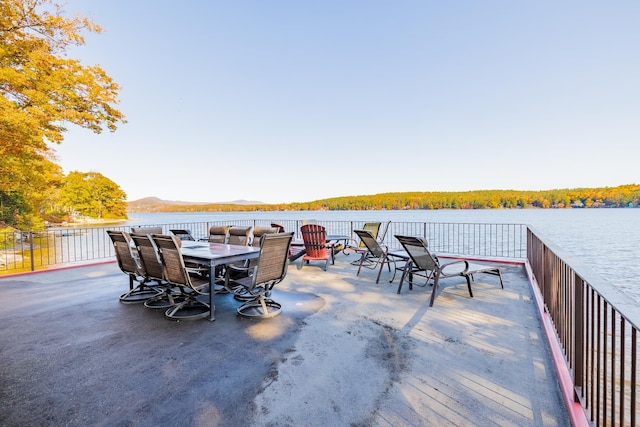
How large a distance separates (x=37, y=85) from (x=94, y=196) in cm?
5505

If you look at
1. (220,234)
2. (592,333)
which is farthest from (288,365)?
(220,234)

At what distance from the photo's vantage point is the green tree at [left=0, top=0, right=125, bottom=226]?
8305 mm

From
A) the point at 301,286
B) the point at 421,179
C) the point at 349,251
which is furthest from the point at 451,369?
the point at 421,179

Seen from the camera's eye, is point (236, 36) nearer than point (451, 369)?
No

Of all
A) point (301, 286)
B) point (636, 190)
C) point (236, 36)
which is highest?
point (236, 36)

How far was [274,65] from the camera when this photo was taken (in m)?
16.0

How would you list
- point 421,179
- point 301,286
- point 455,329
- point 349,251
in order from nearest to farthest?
point 455,329, point 301,286, point 349,251, point 421,179

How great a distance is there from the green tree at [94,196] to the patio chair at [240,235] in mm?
51362

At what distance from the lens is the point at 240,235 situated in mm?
5316

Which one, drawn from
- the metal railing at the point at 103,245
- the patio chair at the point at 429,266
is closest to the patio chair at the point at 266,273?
the patio chair at the point at 429,266

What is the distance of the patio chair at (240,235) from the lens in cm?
519

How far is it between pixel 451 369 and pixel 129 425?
2.20 meters

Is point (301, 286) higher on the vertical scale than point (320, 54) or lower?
lower

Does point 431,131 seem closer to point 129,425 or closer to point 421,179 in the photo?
point 421,179
